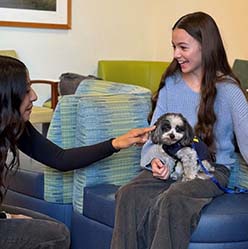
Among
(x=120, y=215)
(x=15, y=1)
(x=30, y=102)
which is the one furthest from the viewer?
(x=15, y=1)

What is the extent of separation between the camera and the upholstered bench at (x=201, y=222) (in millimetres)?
1945

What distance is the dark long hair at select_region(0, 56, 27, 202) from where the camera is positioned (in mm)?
1564

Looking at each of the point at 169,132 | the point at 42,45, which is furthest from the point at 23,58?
the point at 169,132

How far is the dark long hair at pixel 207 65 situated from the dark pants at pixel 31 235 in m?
0.83

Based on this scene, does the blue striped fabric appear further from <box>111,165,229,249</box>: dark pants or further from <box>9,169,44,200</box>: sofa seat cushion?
<box>111,165,229,249</box>: dark pants

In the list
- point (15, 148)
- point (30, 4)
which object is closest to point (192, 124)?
point (15, 148)

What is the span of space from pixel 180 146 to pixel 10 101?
2.70ft

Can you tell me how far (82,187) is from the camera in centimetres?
236

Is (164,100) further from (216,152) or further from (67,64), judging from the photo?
(67,64)

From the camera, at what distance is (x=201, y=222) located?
193cm

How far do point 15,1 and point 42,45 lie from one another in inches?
20.5

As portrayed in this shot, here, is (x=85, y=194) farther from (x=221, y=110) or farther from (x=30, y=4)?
(x=30, y=4)

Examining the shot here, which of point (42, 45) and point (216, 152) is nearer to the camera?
point (216, 152)

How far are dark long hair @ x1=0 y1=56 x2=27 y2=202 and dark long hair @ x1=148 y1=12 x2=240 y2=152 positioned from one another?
889mm
